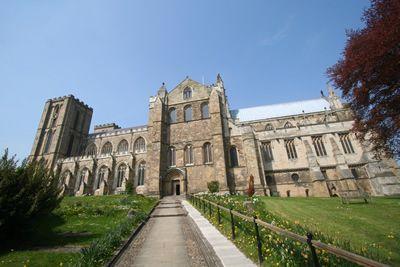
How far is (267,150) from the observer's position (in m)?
26.7

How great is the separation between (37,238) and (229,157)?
66.3 ft

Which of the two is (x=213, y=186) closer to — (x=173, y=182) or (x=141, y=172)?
(x=173, y=182)

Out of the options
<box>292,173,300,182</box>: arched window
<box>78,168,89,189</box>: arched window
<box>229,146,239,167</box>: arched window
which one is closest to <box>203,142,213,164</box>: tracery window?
<box>229,146,239,167</box>: arched window

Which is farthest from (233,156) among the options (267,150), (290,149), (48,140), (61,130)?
(48,140)

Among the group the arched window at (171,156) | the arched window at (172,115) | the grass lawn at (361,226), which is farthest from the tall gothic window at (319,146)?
the arched window at (172,115)

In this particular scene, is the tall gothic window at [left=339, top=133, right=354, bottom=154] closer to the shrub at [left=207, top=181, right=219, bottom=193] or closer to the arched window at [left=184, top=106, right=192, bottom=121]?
the shrub at [left=207, top=181, right=219, bottom=193]

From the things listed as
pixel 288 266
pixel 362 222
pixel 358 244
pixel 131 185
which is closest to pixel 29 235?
pixel 288 266

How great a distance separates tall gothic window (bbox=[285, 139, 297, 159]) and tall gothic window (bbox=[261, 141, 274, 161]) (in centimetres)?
205

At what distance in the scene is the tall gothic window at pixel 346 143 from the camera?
80.8 feet

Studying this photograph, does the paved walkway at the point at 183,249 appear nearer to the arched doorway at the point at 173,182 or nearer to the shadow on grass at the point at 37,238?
the shadow on grass at the point at 37,238

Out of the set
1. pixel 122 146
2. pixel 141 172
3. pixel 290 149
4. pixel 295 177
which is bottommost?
pixel 295 177

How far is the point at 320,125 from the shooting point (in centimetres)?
2658

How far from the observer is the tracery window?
26.9m

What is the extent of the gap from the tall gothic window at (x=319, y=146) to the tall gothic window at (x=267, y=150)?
17.6 ft
